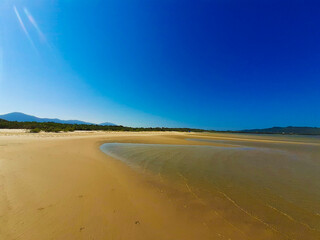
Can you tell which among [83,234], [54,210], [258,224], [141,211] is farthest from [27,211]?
[258,224]

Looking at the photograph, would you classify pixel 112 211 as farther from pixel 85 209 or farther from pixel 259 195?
pixel 259 195

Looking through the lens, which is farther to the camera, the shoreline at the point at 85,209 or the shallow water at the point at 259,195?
the shallow water at the point at 259,195

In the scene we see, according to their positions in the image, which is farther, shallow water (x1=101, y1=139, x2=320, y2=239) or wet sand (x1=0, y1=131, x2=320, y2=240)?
shallow water (x1=101, y1=139, x2=320, y2=239)

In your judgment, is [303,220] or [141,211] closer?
[303,220]

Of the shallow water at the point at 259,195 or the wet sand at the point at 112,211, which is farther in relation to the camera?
the shallow water at the point at 259,195

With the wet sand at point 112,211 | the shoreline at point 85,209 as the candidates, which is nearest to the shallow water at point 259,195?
the wet sand at point 112,211

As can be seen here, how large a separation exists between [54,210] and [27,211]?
47 centimetres

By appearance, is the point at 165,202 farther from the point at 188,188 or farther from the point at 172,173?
the point at 172,173

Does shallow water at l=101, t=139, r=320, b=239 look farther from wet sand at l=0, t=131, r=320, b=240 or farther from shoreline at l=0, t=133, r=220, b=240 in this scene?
shoreline at l=0, t=133, r=220, b=240

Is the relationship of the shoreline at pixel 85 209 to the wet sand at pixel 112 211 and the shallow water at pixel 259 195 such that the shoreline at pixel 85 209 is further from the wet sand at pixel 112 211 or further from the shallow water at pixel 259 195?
the shallow water at pixel 259 195

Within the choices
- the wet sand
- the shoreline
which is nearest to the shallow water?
the wet sand

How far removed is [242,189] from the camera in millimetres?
3957

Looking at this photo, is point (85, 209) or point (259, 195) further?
point (259, 195)

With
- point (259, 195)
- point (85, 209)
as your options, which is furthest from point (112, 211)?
point (259, 195)
